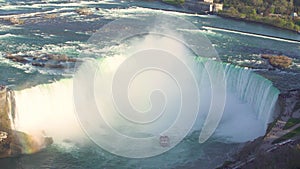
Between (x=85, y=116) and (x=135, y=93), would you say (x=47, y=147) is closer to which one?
(x=85, y=116)

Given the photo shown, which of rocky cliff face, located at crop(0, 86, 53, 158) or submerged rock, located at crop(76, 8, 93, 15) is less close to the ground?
submerged rock, located at crop(76, 8, 93, 15)

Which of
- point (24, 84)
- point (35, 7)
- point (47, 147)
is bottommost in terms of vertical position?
point (47, 147)

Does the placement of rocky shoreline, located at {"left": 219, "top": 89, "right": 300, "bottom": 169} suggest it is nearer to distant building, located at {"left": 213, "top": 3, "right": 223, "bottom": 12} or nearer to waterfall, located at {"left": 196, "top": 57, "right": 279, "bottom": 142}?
waterfall, located at {"left": 196, "top": 57, "right": 279, "bottom": 142}

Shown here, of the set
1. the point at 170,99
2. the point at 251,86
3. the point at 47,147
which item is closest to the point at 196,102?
the point at 170,99

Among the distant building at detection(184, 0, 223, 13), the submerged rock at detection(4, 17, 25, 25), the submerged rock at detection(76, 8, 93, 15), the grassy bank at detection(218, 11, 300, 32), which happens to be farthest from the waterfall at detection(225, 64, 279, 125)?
the distant building at detection(184, 0, 223, 13)

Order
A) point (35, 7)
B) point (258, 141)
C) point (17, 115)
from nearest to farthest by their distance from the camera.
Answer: point (258, 141)
point (17, 115)
point (35, 7)

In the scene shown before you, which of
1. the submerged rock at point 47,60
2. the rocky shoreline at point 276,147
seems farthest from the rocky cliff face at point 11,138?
the rocky shoreline at point 276,147
